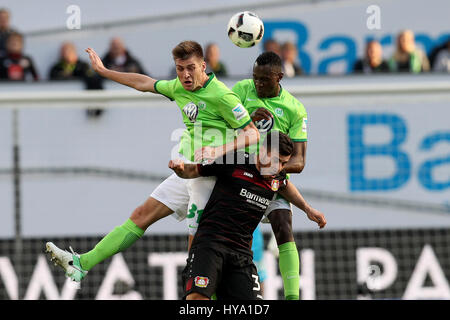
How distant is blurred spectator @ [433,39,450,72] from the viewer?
12089mm

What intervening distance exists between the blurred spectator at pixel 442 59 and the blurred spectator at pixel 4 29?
5.16 metres

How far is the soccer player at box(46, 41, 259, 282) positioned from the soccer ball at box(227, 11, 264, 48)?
502 mm

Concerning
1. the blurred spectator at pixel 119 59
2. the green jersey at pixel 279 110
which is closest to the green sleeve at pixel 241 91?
the green jersey at pixel 279 110

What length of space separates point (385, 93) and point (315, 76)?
1.46 meters

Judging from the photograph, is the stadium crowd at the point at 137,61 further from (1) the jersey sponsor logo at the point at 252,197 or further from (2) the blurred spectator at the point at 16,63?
(1) the jersey sponsor logo at the point at 252,197

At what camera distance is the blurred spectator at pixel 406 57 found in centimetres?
1170

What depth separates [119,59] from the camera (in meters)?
11.4

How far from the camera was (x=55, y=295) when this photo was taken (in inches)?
372

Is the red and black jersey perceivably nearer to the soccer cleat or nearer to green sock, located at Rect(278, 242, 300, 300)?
green sock, located at Rect(278, 242, 300, 300)

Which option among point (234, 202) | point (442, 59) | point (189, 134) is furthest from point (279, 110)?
point (442, 59)

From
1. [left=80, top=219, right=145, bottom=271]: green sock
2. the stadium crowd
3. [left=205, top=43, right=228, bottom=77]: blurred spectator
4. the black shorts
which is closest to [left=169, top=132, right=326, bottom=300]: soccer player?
the black shorts

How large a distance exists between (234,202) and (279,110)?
109cm
